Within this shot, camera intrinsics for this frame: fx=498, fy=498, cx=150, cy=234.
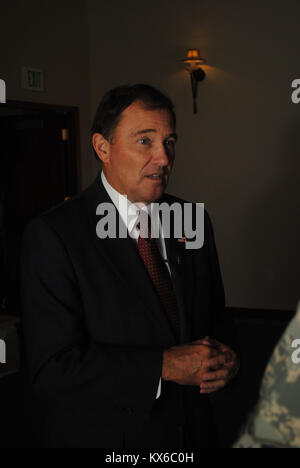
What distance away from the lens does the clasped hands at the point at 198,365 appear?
4.07ft

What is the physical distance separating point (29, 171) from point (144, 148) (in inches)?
186

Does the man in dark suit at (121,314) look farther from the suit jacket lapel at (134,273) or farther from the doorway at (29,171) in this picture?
the doorway at (29,171)

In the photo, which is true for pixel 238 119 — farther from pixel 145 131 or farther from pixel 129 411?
pixel 129 411

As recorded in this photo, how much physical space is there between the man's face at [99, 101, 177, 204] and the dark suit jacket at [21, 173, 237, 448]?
4.4 inches

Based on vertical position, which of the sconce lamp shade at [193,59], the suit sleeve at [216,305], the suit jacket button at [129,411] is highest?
the sconce lamp shade at [193,59]

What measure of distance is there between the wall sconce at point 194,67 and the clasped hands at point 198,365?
444 cm

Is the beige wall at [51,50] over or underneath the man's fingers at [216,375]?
over

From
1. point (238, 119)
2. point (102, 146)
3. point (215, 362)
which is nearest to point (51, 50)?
point (238, 119)

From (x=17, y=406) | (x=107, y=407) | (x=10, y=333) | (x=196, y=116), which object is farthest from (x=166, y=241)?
(x=196, y=116)

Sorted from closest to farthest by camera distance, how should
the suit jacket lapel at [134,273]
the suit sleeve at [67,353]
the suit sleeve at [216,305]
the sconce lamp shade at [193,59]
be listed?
the suit sleeve at [67,353], the suit jacket lapel at [134,273], the suit sleeve at [216,305], the sconce lamp shade at [193,59]

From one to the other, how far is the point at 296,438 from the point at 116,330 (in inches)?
30.0

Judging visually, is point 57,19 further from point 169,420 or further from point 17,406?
point 169,420

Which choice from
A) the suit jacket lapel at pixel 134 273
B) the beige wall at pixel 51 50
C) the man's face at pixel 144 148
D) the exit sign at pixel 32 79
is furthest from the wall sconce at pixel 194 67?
the suit jacket lapel at pixel 134 273

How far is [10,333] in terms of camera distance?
404cm
